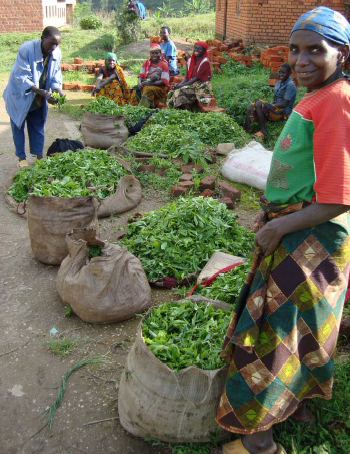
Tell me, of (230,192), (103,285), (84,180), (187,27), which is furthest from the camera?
(187,27)

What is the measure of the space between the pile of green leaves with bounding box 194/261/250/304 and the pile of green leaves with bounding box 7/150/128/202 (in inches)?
63.5

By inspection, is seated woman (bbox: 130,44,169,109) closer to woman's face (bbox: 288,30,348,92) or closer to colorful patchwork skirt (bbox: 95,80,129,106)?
colorful patchwork skirt (bbox: 95,80,129,106)

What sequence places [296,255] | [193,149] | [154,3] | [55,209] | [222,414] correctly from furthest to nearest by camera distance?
1. [154,3]
2. [193,149]
3. [55,209]
4. [222,414]
5. [296,255]

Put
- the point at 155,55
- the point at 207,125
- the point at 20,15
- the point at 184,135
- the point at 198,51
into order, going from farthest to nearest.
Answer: the point at 20,15 → the point at 155,55 → the point at 198,51 → the point at 207,125 → the point at 184,135

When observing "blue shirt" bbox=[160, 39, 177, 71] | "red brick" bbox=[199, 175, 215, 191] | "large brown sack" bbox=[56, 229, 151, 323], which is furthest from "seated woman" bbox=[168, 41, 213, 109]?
"large brown sack" bbox=[56, 229, 151, 323]

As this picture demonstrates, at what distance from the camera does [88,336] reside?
3.12m

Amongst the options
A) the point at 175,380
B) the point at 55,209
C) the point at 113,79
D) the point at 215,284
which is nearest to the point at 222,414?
the point at 175,380

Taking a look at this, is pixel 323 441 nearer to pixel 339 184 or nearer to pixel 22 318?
pixel 339 184

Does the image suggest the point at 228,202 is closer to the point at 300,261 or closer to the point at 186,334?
the point at 186,334

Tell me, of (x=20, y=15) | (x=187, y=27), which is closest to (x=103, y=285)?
(x=20, y=15)

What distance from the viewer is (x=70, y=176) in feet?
15.0

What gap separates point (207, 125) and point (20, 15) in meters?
13.7

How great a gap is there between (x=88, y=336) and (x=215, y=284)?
3.12 ft

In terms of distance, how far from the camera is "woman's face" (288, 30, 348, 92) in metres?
1.63
